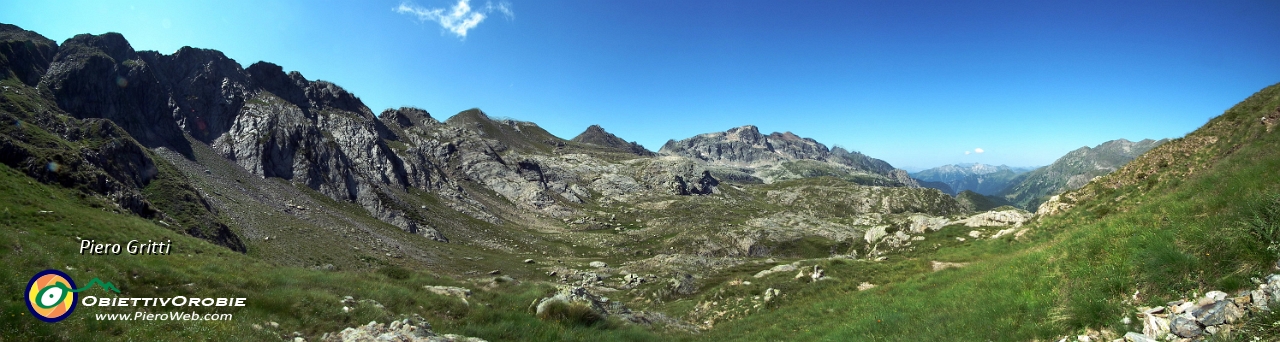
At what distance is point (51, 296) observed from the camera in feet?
38.5

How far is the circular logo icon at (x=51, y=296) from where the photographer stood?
1105 centimetres

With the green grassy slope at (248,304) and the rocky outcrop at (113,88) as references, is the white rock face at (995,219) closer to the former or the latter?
the green grassy slope at (248,304)

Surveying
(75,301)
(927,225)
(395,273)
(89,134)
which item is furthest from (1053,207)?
(89,134)

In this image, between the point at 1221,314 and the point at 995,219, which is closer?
the point at 1221,314

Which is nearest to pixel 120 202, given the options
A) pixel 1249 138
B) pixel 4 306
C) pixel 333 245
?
pixel 333 245

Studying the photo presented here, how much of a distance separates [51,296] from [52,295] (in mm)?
73

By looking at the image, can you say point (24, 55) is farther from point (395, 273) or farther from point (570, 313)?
point (570, 313)

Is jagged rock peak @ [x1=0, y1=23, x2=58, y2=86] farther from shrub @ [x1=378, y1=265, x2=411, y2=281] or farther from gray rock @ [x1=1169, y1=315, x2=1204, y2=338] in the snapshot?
gray rock @ [x1=1169, y1=315, x2=1204, y2=338]

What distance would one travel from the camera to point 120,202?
52312mm

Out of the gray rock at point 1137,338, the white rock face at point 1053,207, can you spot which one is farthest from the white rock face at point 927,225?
the gray rock at point 1137,338

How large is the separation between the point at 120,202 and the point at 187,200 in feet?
71.5

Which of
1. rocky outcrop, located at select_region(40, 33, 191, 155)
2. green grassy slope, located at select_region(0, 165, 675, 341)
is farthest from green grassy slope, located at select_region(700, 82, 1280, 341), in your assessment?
rocky outcrop, located at select_region(40, 33, 191, 155)

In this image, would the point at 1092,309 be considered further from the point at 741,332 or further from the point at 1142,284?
the point at 741,332

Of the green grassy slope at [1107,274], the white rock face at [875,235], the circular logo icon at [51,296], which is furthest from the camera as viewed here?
the white rock face at [875,235]
